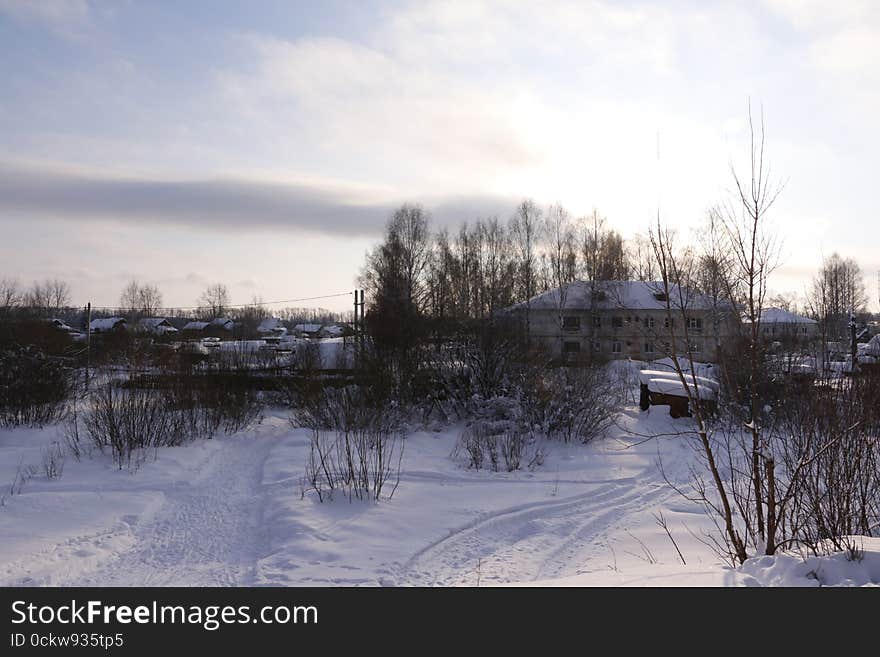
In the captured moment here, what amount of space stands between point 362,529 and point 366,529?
53mm

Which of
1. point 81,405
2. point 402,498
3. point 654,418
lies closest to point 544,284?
point 654,418

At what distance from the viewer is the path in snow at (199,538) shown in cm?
636

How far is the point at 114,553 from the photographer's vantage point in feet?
23.3

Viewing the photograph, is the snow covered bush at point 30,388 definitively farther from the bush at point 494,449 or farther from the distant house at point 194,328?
the distant house at point 194,328

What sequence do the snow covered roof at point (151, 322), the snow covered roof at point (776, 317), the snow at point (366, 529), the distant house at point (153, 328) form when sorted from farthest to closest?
the snow covered roof at point (151, 322)
the distant house at point (153, 328)
the snow at point (366, 529)
the snow covered roof at point (776, 317)

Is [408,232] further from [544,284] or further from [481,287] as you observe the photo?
[544,284]

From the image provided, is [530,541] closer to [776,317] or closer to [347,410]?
[776,317]

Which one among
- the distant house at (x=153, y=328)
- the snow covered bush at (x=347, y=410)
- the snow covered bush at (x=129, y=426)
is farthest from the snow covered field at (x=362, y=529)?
the distant house at (x=153, y=328)

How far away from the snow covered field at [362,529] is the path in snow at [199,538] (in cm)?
3

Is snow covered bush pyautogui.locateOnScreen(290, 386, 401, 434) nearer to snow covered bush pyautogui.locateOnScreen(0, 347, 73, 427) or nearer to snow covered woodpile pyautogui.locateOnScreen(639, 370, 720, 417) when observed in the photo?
snow covered bush pyautogui.locateOnScreen(0, 347, 73, 427)

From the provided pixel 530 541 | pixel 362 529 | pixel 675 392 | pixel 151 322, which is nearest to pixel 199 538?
pixel 362 529

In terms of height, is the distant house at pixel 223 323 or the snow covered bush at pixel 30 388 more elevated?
the distant house at pixel 223 323
